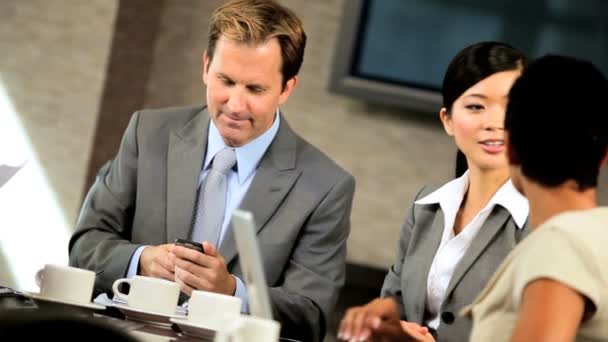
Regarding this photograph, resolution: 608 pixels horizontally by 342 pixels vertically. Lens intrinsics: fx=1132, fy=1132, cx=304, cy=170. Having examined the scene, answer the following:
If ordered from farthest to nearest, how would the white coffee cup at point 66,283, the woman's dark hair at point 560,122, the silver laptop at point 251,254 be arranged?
the white coffee cup at point 66,283 < the woman's dark hair at point 560,122 < the silver laptop at point 251,254

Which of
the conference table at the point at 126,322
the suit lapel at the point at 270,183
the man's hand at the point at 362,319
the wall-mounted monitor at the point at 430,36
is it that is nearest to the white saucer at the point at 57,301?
the conference table at the point at 126,322

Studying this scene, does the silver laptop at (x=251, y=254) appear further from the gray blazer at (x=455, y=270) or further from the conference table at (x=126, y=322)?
the gray blazer at (x=455, y=270)

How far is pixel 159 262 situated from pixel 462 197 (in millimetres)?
795

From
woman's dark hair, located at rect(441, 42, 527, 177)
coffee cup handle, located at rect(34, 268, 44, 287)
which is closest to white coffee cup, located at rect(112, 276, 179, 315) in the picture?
coffee cup handle, located at rect(34, 268, 44, 287)

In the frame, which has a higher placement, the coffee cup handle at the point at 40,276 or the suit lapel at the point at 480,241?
the suit lapel at the point at 480,241

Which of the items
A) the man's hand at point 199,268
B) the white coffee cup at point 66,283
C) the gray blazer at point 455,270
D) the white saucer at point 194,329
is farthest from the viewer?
the gray blazer at point 455,270

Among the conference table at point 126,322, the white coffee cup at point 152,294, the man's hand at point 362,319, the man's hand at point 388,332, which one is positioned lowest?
the conference table at point 126,322

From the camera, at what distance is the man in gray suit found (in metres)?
2.71

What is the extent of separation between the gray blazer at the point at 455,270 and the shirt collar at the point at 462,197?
2 cm

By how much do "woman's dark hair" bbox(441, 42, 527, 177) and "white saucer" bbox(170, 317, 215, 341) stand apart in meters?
1.03

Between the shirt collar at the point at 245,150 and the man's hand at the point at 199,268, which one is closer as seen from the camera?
the man's hand at the point at 199,268

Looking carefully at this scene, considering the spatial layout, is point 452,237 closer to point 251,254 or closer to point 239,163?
point 239,163

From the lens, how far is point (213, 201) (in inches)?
108

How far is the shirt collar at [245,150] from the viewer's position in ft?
9.12
